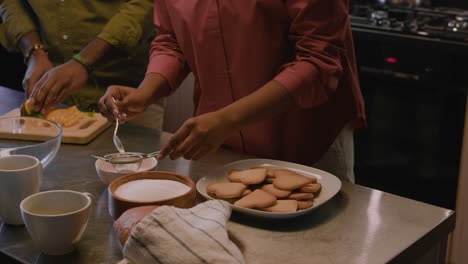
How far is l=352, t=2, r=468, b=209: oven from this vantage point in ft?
7.89

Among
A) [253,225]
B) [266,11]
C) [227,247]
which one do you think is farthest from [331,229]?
[266,11]

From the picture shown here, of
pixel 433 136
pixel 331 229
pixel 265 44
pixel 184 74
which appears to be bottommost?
pixel 433 136

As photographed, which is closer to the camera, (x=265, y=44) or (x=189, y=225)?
(x=189, y=225)

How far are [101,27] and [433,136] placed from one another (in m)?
1.45

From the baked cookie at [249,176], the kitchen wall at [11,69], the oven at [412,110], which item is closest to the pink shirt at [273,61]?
the baked cookie at [249,176]

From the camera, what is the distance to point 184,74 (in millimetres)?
1718

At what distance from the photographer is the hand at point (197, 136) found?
122 cm

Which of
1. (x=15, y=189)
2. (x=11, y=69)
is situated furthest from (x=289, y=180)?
(x=11, y=69)

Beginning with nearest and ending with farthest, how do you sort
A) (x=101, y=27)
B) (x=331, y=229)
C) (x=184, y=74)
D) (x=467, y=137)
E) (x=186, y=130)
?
(x=331, y=229)
(x=186, y=130)
(x=184, y=74)
(x=101, y=27)
(x=467, y=137)

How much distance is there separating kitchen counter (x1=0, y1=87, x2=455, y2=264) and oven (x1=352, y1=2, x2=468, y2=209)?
1286 mm

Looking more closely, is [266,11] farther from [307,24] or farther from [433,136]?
[433,136]

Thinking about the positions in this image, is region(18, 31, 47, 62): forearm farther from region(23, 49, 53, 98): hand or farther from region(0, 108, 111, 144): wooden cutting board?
region(0, 108, 111, 144): wooden cutting board

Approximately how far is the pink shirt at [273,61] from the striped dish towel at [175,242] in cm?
49

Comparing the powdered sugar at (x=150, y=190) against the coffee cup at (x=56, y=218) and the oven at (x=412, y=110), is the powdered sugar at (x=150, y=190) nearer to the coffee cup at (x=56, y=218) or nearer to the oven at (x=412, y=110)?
the coffee cup at (x=56, y=218)
